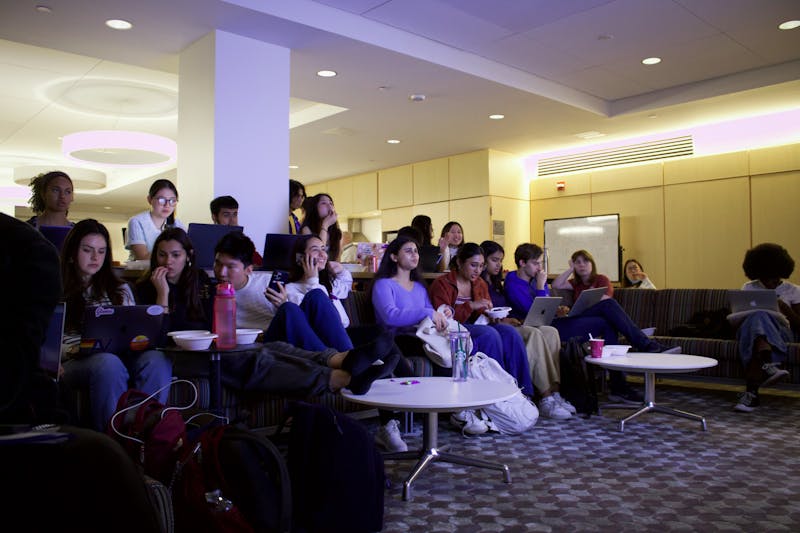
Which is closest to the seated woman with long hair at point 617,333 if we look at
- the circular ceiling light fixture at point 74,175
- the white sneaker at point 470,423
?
the white sneaker at point 470,423

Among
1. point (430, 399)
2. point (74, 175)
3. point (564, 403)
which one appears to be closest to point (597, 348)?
point (564, 403)

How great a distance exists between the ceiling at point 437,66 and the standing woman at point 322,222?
1.18 meters

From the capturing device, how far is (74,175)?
10305mm

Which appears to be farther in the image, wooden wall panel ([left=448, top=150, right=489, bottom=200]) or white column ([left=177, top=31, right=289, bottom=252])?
wooden wall panel ([left=448, top=150, right=489, bottom=200])

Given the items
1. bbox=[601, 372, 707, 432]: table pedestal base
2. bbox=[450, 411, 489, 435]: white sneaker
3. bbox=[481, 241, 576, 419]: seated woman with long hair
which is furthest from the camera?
bbox=[481, 241, 576, 419]: seated woman with long hair

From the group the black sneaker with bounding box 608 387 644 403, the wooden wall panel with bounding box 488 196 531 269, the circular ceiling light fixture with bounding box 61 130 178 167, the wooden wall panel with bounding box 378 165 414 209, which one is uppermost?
the circular ceiling light fixture with bounding box 61 130 178 167

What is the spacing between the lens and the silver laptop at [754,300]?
13.5ft

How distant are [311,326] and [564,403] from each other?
173 cm

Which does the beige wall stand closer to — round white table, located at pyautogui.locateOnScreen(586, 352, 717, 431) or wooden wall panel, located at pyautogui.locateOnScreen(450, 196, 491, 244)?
wooden wall panel, located at pyautogui.locateOnScreen(450, 196, 491, 244)

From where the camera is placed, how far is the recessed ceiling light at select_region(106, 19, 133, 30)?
410 cm

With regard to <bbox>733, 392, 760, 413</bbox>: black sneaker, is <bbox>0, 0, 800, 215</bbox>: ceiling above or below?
above

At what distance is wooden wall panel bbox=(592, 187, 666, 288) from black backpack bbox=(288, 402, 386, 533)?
6248 millimetres

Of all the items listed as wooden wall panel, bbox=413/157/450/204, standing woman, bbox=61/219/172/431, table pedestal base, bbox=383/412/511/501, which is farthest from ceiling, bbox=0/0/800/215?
table pedestal base, bbox=383/412/511/501

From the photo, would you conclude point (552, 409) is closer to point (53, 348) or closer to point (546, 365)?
point (546, 365)
